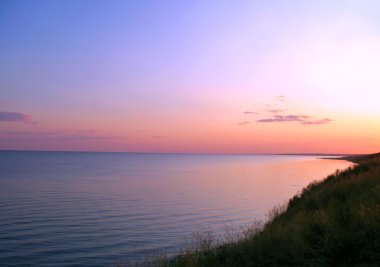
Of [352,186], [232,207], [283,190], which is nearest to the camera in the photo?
[352,186]

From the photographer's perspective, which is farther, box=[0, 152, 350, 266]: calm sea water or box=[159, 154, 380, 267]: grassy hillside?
box=[0, 152, 350, 266]: calm sea water

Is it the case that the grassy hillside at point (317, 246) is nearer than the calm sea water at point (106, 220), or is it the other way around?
the grassy hillside at point (317, 246)

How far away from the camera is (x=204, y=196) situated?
149 feet

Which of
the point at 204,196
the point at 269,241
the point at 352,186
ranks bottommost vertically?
the point at 204,196

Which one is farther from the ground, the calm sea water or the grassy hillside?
the grassy hillside

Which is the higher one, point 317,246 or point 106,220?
point 317,246

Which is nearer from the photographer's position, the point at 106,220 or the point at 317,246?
the point at 317,246

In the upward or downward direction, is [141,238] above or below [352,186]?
below

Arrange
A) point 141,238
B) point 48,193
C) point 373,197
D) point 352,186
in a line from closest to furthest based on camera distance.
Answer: point 373,197, point 352,186, point 141,238, point 48,193

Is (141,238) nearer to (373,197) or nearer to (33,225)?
(33,225)

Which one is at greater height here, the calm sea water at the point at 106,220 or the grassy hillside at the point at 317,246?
the grassy hillside at the point at 317,246

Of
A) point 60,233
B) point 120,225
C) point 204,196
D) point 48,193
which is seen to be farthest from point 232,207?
point 48,193

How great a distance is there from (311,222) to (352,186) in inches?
284

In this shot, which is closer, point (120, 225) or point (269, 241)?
point (269, 241)
